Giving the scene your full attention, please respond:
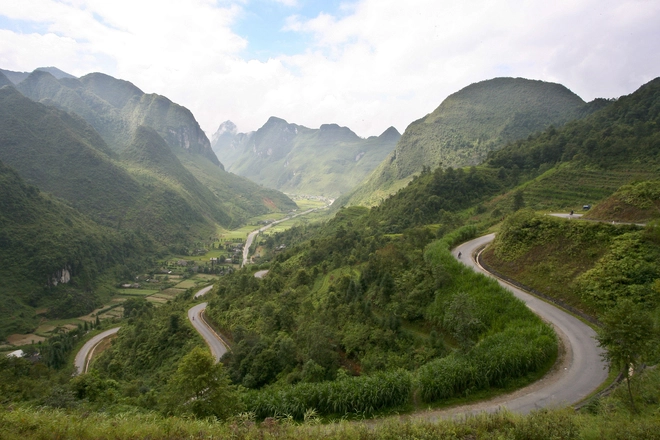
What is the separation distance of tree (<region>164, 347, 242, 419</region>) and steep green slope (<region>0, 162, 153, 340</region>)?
7892 centimetres

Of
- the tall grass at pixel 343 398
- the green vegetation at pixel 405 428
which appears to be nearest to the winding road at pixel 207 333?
the tall grass at pixel 343 398

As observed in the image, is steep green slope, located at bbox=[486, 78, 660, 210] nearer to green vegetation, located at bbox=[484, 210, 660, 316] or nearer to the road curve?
green vegetation, located at bbox=[484, 210, 660, 316]

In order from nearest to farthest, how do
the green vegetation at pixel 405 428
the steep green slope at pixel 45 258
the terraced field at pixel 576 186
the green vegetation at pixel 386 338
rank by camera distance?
the green vegetation at pixel 405 428 < the green vegetation at pixel 386 338 < the terraced field at pixel 576 186 < the steep green slope at pixel 45 258

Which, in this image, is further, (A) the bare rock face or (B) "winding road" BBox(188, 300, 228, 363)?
(A) the bare rock face

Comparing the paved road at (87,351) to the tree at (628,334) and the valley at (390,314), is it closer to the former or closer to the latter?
the valley at (390,314)

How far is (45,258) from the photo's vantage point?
86062 millimetres

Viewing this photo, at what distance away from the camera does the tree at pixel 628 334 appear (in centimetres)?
1073

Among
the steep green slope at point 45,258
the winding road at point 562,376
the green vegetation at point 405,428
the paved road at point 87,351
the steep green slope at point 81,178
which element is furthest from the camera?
the steep green slope at point 81,178

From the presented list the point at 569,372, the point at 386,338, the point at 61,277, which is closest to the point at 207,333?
the point at 386,338

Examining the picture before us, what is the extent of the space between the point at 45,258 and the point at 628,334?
116 metres

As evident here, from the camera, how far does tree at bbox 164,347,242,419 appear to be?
12.9m

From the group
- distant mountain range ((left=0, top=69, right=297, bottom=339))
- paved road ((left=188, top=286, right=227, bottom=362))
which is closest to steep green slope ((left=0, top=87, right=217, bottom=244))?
distant mountain range ((left=0, top=69, right=297, bottom=339))

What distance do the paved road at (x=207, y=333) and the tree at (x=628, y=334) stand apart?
34.6m

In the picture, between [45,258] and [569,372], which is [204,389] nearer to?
[569,372]
